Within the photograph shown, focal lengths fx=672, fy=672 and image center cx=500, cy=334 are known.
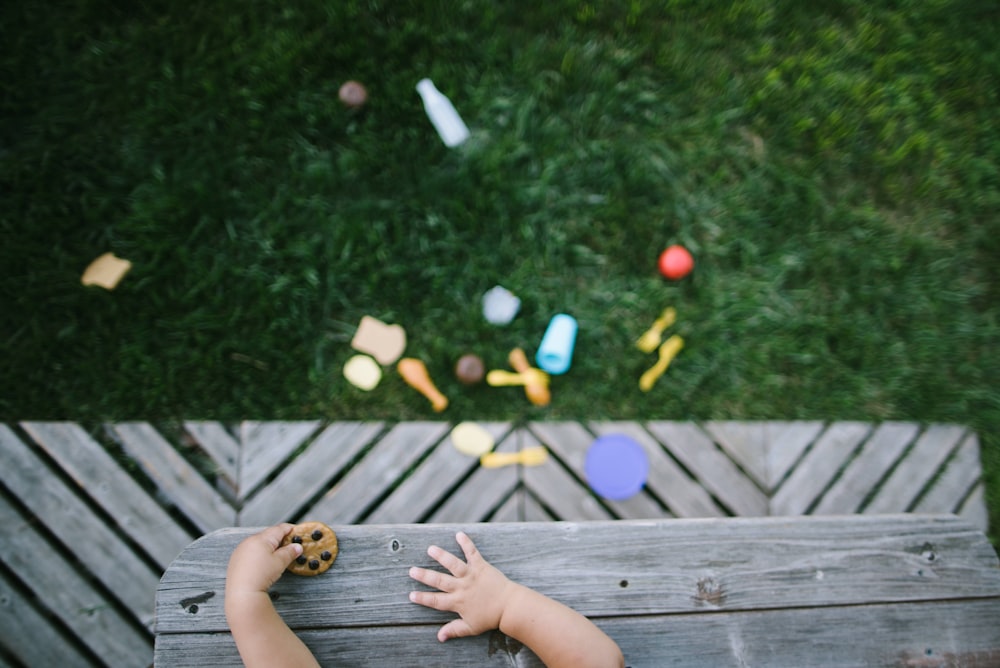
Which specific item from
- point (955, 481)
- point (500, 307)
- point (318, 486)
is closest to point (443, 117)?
point (500, 307)

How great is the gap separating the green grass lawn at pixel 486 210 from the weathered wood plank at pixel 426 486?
136 mm

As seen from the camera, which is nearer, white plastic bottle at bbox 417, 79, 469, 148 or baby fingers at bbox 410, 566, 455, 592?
baby fingers at bbox 410, 566, 455, 592

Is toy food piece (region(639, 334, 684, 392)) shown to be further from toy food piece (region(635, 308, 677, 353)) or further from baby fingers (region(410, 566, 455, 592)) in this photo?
Answer: baby fingers (region(410, 566, 455, 592))

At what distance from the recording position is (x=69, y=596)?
197 cm

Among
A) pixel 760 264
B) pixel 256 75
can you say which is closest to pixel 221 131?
pixel 256 75

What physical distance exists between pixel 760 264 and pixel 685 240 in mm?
276

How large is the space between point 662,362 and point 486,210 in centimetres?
77

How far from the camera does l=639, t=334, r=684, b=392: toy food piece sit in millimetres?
2205

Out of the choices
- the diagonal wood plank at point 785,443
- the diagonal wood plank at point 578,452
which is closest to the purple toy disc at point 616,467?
the diagonal wood plank at point 578,452

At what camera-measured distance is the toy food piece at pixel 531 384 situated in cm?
215

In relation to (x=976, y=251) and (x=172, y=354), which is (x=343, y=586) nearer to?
(x=172, y=354)

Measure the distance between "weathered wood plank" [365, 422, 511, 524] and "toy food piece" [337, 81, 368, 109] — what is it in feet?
3.82

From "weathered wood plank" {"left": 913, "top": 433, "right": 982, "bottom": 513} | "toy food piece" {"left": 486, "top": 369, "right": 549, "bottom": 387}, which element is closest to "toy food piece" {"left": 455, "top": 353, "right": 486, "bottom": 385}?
"toy food piece" {"left": 486, "top": 369, "right": 549, "bottom": 387}

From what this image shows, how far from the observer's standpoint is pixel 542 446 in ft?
6.97
